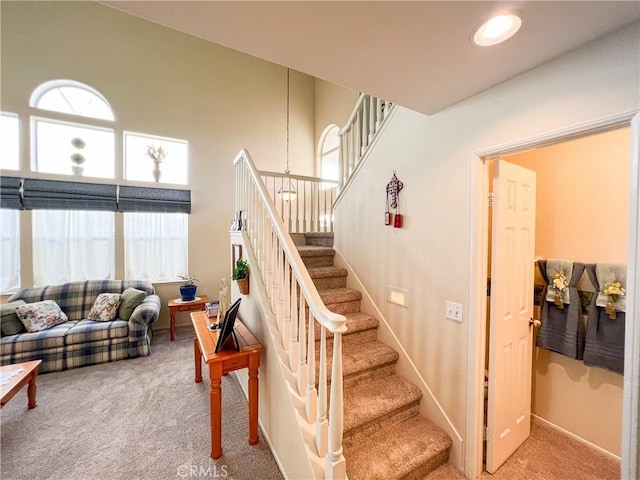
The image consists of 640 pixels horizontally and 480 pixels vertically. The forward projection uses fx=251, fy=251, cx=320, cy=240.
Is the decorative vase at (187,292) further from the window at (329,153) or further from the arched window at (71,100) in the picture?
the window at (329,153)

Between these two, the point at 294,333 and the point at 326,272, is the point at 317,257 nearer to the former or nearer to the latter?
the point at 326,272

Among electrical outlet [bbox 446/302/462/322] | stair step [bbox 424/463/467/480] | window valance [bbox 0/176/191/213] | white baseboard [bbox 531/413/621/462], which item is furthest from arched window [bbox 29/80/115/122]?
white baseboard [bbox 531/413/621/462]

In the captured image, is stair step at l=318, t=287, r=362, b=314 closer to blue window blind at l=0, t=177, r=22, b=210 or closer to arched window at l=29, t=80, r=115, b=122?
blue window blind at l=0, t=177, r=22, b=210

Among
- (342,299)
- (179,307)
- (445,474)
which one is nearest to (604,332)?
(445,474)

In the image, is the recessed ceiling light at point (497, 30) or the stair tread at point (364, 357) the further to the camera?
the stair tread at point (364, 357)

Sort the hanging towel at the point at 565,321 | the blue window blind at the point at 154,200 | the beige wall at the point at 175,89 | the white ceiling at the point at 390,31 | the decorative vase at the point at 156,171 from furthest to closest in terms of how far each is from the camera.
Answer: the decorative vase at the point at 156,171
the blue window blind at the point at 154,200
the beige wall at the point at 175,89
the hanging towel at the point at 565,321
the white ceiling at the point at 390,31

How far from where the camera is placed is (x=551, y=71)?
1.30 m

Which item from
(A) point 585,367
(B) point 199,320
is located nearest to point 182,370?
(B) point 199,320

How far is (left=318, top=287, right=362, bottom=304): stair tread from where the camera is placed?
2.40m

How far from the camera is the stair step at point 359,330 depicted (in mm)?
2219

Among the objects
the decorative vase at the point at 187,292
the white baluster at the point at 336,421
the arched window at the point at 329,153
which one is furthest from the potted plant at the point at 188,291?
the white baluster at the point at 336,421

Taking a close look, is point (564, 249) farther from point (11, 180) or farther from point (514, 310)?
point (11, 180)

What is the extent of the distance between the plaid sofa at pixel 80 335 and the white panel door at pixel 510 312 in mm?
3754

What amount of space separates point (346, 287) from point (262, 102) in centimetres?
431
